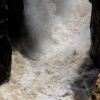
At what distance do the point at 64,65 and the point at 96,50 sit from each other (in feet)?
4.52

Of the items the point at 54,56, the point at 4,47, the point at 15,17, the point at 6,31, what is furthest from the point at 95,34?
the point at 15,17

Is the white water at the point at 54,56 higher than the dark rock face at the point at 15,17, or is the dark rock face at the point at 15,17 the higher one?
the dark rock face at the point at 15,17

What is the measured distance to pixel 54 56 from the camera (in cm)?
1134

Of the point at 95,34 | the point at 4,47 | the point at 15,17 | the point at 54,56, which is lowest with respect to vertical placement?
the point at 54,56

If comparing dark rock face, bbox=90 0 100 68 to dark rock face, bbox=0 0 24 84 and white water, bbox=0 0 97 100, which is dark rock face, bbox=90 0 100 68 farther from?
dark rock face, bbox=0 0 24 84

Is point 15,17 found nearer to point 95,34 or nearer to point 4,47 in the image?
point 4,47

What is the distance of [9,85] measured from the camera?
9.49 metres

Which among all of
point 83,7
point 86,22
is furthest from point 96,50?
point 83,7

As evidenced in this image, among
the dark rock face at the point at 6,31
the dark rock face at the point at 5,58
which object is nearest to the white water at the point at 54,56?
the dark rock face at the point at 5,58

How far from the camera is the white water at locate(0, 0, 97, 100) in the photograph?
913cm

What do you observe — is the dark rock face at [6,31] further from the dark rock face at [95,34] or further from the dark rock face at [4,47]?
the dark rock face at [95,34]

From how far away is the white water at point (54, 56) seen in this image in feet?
30.0

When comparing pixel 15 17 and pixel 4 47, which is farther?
pixel 15 17

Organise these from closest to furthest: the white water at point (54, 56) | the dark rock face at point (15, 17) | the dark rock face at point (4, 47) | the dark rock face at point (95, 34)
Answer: the dark rock face at point (4, 47)
the white water at point (54, 56)
the dark rock face at point (95, 34)
the dark rock face at point (15, 17)
